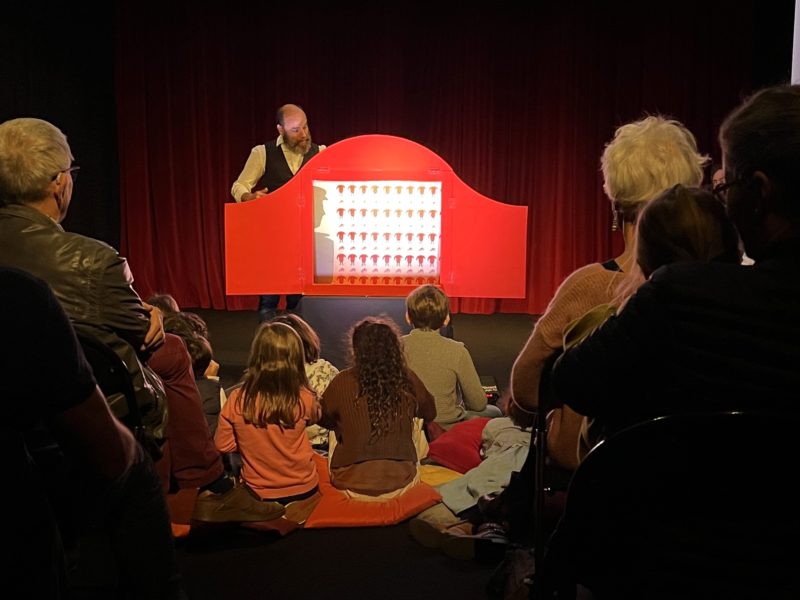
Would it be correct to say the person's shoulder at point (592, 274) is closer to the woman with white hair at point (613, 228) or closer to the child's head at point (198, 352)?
the woman with white hair at point (613, 228)

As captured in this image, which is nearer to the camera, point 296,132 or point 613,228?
point 613,228

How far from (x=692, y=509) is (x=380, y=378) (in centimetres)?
177

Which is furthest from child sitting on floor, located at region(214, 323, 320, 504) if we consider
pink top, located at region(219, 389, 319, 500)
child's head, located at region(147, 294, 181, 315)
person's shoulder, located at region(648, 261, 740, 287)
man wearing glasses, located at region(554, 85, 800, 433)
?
person's shoulder, located at region(648, 261, 740, 287)

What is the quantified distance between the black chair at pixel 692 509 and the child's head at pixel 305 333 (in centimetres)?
217

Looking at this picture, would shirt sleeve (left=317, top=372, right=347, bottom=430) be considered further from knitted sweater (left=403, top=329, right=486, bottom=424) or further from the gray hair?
the gray hair

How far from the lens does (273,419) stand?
8.55ft

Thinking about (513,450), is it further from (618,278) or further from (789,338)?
(789,338)

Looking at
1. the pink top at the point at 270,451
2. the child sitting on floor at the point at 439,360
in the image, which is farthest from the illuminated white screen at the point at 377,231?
the pink top at the point at 270,451

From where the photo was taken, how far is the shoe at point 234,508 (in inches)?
96.5

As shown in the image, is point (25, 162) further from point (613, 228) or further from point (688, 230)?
point (688, 230)

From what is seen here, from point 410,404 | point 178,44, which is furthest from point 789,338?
point 178,44

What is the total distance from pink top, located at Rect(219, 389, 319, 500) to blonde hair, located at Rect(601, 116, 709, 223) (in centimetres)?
141

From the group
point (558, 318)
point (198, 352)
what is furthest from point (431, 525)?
point (558, 318)

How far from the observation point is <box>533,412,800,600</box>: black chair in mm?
882
